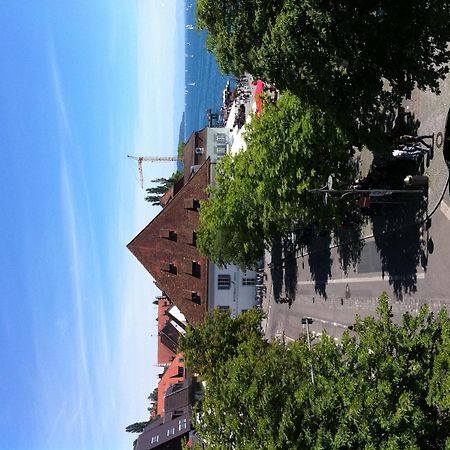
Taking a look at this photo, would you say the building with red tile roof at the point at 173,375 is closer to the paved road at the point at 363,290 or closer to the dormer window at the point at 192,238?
the dormer window at the point at 192,238

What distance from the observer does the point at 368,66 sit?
21328 millimetres

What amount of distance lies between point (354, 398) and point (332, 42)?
1301cm

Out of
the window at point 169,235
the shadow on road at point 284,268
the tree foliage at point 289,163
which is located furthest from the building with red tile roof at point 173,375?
the tree foliage at point 289,163

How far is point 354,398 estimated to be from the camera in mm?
19234

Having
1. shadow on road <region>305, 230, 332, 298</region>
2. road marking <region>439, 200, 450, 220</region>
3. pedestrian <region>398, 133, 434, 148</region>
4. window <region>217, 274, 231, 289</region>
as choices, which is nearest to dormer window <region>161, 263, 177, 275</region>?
window <region>217, 274, 231, 289</region>

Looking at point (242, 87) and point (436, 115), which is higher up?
point (242, 87)

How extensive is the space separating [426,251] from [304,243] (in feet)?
71.9

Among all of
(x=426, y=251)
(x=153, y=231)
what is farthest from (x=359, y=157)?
(x=153, y=231)

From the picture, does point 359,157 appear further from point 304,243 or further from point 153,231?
point 153,231

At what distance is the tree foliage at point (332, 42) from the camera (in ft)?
62.6

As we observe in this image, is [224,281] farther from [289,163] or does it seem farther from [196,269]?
[289,163]

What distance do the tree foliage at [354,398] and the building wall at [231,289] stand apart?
1518 inches

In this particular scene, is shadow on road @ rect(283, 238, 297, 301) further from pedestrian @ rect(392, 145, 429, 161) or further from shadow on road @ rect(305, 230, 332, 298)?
pedestrian @ rect(392, 145, 429, 161)

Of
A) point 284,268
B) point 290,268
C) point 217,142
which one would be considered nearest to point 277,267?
point 284,268
